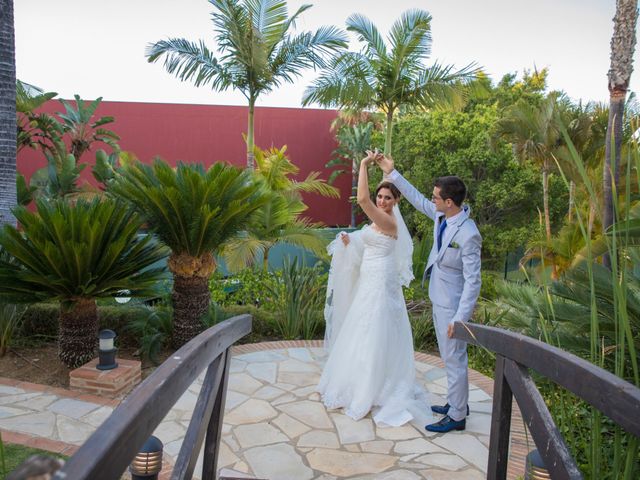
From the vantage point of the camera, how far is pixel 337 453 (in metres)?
3.91

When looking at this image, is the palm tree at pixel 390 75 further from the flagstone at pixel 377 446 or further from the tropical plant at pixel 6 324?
the flagstone at pixel 377 446

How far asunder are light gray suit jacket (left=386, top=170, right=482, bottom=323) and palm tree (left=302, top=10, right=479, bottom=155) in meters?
10.8

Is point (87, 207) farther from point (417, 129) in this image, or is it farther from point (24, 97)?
point (417, 129)

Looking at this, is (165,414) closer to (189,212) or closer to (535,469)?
(535,469)

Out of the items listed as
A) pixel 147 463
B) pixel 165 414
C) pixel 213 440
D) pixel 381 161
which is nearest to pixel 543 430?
pixel 165 414

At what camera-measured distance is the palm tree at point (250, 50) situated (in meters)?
14.6

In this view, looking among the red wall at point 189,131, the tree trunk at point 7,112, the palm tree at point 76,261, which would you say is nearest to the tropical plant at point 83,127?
the red wall at point 189,131

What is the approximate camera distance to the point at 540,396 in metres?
1.54

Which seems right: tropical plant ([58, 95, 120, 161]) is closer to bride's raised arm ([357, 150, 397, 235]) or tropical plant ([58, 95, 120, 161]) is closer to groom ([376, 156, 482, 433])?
bride's raised arm ([357, 150, 397, 235])

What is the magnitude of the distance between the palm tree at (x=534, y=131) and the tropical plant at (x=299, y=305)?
956 cm

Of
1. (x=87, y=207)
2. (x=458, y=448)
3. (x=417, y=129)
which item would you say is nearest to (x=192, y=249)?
(x=87, y=207)

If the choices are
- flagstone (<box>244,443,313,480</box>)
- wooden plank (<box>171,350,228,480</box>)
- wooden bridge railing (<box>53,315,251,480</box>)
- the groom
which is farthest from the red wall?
wooden plank (<box>171,350,228,480</box>)

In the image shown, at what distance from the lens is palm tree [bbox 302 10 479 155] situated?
14.6 meters

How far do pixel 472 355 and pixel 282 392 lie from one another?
266 centimetres
